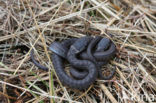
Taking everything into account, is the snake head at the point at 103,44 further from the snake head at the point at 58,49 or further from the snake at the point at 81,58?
the snake head at the point at 58,49

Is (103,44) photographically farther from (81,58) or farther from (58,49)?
(58,49)

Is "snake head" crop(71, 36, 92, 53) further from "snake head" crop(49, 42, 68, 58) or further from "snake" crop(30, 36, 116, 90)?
"snake head" crop(49, 42, 68, 58)

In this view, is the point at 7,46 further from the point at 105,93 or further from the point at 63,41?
the point at 105,93

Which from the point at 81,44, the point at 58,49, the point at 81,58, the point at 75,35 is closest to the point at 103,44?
the point at 81,44

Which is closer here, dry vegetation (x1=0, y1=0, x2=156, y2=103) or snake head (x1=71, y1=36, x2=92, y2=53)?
dry vegetation (x1=0, y1=0, x2=156, y2=103)

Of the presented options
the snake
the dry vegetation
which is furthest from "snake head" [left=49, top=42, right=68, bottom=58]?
the dry vegetation

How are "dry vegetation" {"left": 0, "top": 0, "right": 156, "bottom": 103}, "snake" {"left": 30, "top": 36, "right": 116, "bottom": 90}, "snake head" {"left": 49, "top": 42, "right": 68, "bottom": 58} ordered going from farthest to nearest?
1. "snake head" {"left": 49, "top": 42, "right": 68, "bottom": 58}
2. "snake" {"left": 30, "top": 36, "right": 116, "bottom": 90}
3. "dry vegetation" {"left": 0, "top": 0, "right": 156, "bottom": 103}
